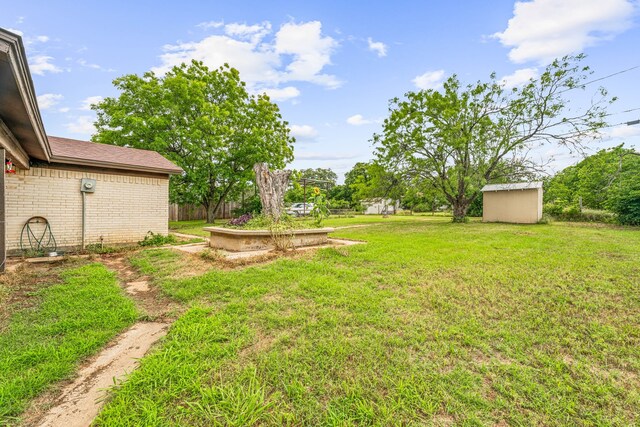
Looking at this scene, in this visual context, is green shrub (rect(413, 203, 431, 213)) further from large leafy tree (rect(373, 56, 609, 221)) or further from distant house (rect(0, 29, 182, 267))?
distant house (rect(0, 29, 182, 267))

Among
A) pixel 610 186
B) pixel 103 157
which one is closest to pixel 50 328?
pixel 103 157

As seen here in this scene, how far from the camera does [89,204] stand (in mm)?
6570

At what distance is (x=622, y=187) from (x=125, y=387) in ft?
53.0

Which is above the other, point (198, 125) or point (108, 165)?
point (198, 125)

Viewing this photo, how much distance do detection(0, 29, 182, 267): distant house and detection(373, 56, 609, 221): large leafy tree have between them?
10269 millimetres

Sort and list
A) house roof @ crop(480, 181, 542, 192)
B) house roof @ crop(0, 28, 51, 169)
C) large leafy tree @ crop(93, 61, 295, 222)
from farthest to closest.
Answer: house roof @ crop(480, 181, 542, 192) < large leafy tree @ crop(93, 61, 295, 222) < house roof @ crop(0, 28, 51, 169)

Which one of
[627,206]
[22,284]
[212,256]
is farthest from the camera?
[627,206]

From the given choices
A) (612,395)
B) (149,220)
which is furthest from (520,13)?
(149,220)

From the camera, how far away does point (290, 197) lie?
65.1 ft

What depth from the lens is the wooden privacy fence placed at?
54.0 ft

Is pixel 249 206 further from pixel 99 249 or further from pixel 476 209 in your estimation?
pixel 476 209

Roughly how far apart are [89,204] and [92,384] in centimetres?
645

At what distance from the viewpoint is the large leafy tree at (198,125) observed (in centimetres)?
1228

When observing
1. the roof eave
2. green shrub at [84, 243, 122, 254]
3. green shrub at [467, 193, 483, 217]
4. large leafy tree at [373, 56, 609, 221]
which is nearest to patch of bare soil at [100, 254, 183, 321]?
green shrub at [84, 243, 122, 254]
